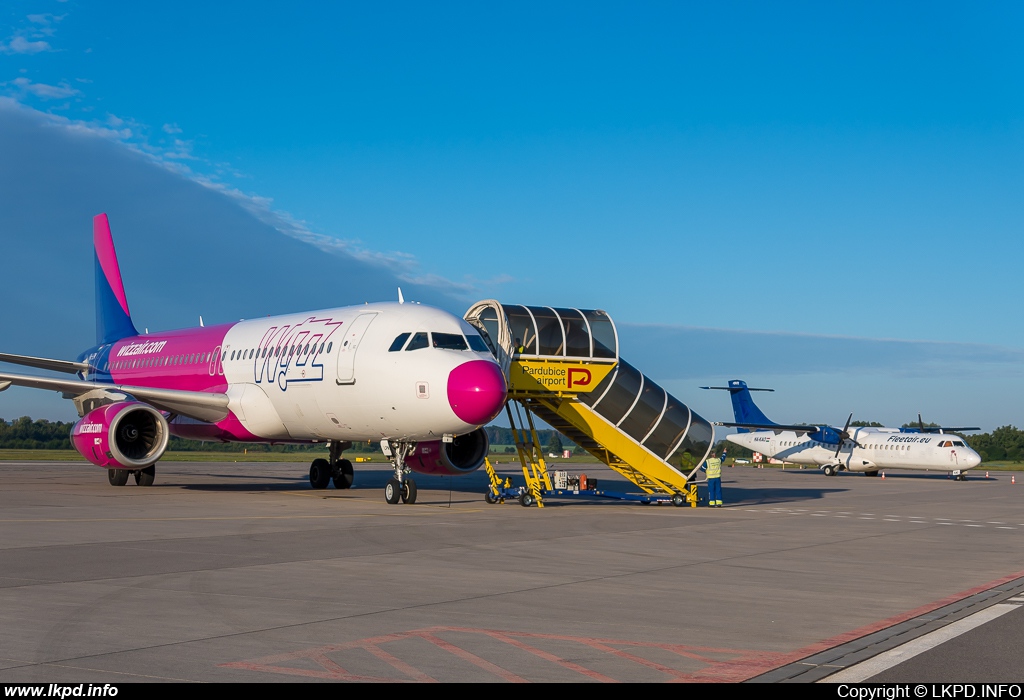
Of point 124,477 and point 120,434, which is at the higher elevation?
point 120,434

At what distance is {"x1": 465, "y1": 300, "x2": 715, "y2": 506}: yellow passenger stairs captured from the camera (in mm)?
24703

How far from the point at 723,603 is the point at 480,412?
11.4 metres

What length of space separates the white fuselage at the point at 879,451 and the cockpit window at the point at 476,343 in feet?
132

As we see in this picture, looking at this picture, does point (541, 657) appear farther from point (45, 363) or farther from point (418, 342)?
point (45, 363)

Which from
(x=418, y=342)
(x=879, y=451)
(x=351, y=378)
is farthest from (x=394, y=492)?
(x=879, y=451)

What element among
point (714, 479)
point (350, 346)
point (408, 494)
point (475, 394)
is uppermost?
point (350, 346)

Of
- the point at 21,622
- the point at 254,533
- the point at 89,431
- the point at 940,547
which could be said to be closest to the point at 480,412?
the point at 254,533

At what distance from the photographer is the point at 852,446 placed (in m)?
59.8

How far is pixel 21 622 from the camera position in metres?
7.98

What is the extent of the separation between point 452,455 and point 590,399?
3884 millimetres

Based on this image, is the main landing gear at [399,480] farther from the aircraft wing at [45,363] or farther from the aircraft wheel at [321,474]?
the aircraft wing at [45,363]

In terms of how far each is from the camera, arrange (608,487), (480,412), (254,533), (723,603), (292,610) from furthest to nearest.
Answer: (608,487)
(480,412)
(254,533)
(723,603)
(292,610)

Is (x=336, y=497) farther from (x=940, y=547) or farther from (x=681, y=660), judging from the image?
(x=681, y=660)

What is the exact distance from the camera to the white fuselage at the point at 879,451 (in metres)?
54.4
